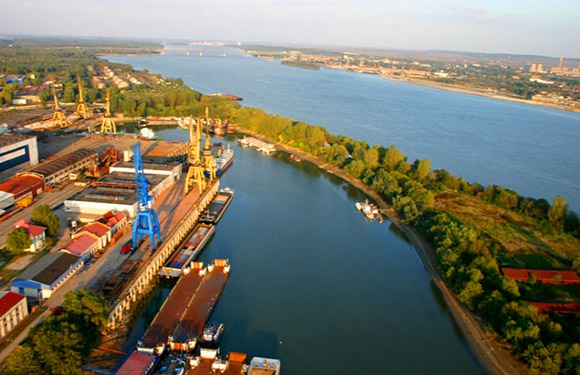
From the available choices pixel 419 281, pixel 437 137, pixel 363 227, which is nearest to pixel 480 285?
pixel 419 281

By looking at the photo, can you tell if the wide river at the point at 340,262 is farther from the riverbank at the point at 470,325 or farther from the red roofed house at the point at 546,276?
the red roofed house at the point at 546,276

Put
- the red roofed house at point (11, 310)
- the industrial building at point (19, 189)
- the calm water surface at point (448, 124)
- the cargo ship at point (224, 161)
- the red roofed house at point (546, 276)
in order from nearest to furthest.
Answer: the red roofed house at point (11, 310) < the red roofed house at point (546, 276) < the industrial building at point (19, 189) < the cargo ship at point (224, 161) < the calm water surface at point (448, 124)

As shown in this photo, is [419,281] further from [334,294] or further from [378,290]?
[334,294]

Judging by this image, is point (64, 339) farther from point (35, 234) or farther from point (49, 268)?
point (35, 234)

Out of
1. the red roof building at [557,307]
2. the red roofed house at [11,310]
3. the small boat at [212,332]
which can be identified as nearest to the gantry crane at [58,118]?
the red roofed house at [11,310]

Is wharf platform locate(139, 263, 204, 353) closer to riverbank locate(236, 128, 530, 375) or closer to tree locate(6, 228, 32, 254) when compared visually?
tree locate(6, 228, 32, 254)
